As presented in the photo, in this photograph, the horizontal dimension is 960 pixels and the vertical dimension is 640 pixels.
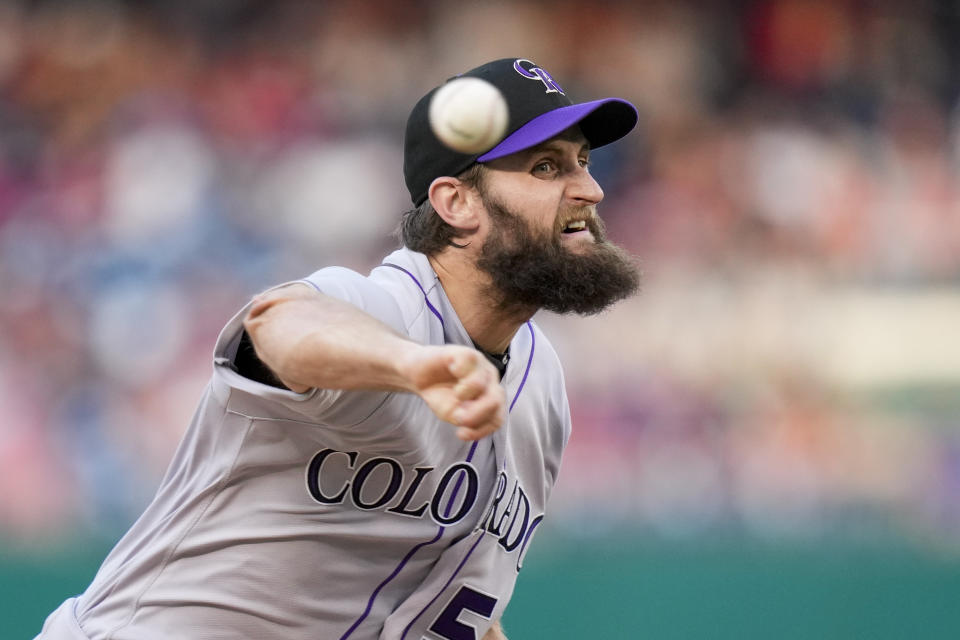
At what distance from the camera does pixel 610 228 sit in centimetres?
639

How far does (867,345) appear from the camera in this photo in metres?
6.14

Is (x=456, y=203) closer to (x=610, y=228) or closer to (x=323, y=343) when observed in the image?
(x=323, y=343)

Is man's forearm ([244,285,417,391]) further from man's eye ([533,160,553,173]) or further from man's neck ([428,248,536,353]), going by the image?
man's eye ([533,160,553,173])

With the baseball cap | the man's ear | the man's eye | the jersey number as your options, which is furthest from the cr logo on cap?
the jersey number

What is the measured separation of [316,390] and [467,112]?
74cm

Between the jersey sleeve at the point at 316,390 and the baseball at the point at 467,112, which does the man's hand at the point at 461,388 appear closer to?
the jersey sleeve at the point at 316,390

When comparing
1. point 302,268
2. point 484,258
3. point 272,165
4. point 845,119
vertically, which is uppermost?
point 845,119

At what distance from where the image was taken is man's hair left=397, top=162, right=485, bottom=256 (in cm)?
280

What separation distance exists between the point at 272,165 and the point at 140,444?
1.66 meters

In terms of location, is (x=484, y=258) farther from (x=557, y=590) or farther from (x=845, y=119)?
(x=845, y=119)

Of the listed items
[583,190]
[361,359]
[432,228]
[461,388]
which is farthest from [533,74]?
[461,388]

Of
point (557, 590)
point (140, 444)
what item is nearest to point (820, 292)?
point (557, 590)

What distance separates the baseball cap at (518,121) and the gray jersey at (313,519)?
0.28 metres

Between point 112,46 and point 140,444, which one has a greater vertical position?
point 112,46
